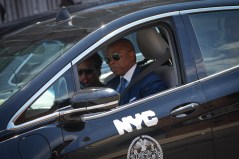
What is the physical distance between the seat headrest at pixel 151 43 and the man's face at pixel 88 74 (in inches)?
15.6

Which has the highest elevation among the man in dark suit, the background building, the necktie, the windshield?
the windshield

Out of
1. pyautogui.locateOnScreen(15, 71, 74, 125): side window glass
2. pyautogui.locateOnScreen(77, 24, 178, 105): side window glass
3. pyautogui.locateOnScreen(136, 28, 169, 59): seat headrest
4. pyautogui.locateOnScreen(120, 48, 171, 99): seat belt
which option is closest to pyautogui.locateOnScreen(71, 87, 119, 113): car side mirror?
pyautogui.locateOnScreen(15, 71, 74, 125): side window glass

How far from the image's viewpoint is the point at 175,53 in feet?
12.5

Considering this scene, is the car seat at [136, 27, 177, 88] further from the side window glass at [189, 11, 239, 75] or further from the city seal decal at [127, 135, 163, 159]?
the city seal decal at [127, 135, 163, 159]

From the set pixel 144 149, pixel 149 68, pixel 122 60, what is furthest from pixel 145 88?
pixel 144 149

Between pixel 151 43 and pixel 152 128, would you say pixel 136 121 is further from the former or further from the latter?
pixel 151 43

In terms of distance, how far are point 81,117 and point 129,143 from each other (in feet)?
1.06

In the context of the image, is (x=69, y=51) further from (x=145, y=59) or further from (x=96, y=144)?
(x=145, y=59)

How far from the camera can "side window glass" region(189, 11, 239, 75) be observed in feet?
12.7

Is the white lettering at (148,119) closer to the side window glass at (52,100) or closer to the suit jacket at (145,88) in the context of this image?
the suit jacket at (145,88)

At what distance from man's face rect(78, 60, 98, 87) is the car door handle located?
0.65m

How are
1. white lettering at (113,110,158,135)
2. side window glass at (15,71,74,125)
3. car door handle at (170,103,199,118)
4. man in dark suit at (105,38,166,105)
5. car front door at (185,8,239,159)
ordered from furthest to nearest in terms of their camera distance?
1. man in dark suit at (105,38,166,105)
2. car front door at (185,8,239,159)
3. car door handle at (170,103,199,118)
4. white lettering at (113,110,158,135)
5. side window glass at (15,71,74,125)

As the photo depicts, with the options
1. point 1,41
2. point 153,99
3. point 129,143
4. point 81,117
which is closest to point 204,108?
point 153,99

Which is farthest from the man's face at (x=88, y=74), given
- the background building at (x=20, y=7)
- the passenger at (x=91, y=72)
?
the background building at (x=20, y=7)
